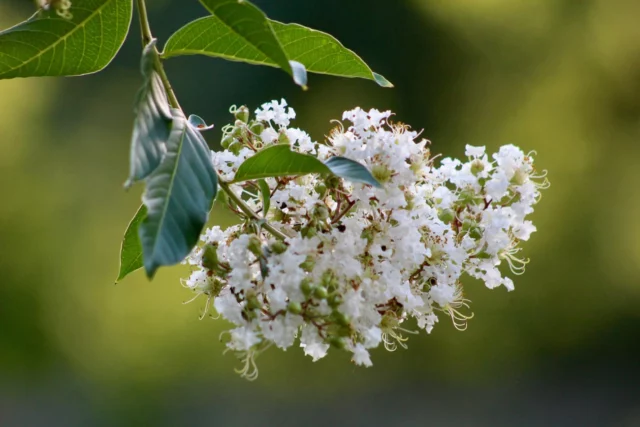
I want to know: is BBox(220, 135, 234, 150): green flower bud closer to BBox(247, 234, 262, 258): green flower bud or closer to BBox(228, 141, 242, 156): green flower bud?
BBox(228, 141, 242, 156): green flower bud

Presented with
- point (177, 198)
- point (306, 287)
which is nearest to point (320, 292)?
point (306, 287)

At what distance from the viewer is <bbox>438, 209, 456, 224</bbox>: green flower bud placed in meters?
0.61

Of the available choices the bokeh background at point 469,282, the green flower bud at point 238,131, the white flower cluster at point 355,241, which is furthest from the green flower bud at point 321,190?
the bokeh background at point 469,282

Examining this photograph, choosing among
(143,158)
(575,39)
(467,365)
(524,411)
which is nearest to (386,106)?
(575,39)

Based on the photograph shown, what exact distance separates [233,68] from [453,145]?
0.90 m

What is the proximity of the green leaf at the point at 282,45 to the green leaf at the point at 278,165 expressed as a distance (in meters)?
0.08

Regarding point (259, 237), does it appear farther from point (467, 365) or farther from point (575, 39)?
point (575, 39)

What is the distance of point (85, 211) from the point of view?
2.77 metres

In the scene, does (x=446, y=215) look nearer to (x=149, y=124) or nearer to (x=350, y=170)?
(x=350, y=170)

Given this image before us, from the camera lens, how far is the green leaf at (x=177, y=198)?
0.41 meters

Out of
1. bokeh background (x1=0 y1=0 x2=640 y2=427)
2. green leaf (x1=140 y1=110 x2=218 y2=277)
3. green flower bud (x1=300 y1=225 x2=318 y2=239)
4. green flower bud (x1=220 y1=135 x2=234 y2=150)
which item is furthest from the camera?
bokeh background (x1=0 y1=0 x2=640 y2=427)

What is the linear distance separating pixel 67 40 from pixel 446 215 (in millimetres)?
332

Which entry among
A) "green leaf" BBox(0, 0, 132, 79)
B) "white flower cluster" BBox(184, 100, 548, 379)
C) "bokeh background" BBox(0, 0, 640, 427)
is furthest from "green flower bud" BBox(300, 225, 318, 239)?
"bokeh background" BBox(0, 0, 640, 427)

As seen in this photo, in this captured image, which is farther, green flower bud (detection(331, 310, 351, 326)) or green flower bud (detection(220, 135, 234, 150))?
green flower bud (detection(220, 135, 234, 150))
